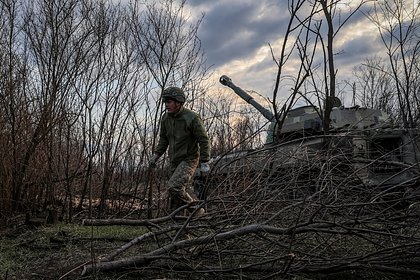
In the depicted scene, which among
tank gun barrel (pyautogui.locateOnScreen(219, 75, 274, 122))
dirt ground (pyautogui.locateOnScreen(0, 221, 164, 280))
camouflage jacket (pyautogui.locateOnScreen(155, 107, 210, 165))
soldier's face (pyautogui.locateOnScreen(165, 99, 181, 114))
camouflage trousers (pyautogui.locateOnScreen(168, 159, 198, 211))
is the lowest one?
dirt ground (pyautogui.locateOnScreen(0, 221, 164, 280))

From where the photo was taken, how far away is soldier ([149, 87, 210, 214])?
17.9ft

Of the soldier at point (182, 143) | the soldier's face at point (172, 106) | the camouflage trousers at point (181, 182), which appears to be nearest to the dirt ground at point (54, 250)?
the camouflage trousers at point (181, 182)

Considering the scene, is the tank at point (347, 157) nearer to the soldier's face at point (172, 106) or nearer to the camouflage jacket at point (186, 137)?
the camouflage jacket at point (186, 137)

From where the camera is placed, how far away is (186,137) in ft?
18.4

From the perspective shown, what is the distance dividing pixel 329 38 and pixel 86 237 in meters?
4.81

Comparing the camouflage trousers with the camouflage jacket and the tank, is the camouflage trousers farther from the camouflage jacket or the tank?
the tank

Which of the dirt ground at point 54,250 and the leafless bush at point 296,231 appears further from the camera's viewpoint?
the dirt ground at point 54,250

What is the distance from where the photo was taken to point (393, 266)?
340 cm

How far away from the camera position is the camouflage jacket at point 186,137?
549cm

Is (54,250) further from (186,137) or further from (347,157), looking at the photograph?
(347,157)

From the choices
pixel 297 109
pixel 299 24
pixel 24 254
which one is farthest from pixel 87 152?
pixel 297 109

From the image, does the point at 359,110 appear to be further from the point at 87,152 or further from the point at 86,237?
the point at 86,237

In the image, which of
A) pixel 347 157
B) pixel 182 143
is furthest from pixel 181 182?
pixel 347 157

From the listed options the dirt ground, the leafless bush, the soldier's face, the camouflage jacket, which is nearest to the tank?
the leafless bush
